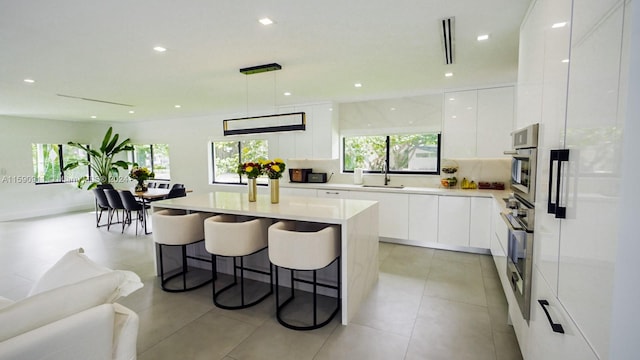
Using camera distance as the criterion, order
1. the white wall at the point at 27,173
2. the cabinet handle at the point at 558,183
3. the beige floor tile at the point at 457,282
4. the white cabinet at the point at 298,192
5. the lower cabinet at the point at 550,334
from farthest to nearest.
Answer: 1. the white wall at the point at 27,173
2. the white cabinet at the point at 298,192
3. the beige floor tile at the point at 457,282
4. the cabinet handle at the point at 558,183
5. the lower cabinet at the point at 550,334

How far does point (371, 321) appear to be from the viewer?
2625 millimetres

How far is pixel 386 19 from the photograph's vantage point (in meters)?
2.38

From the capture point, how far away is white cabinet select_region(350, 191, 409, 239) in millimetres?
4758

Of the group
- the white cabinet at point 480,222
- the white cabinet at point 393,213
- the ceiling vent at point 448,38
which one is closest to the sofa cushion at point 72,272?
the ceiling vent at point 448,38

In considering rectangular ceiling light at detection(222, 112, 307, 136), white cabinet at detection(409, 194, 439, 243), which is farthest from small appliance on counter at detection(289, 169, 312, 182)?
white cabinet at detection(409, 194, 439, 243)

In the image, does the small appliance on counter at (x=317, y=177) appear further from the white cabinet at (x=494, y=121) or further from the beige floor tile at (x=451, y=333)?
the beige floor tile at (x=451, y=333)

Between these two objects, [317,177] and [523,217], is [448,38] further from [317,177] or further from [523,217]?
[317,177]

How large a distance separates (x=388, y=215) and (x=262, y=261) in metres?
2.26

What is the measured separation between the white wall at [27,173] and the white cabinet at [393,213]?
8575 millimetres

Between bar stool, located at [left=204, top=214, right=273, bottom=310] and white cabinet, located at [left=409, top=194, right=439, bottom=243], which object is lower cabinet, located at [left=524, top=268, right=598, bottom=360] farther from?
white cabinet, located at [left=409, top=194, right=439, bottom=243]

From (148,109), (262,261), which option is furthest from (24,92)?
(262,261)

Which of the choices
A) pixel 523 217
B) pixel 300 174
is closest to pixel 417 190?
pixel 300 174

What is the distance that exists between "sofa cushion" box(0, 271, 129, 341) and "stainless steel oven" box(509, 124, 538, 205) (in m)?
2.36

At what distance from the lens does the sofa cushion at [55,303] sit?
3.93 feet
